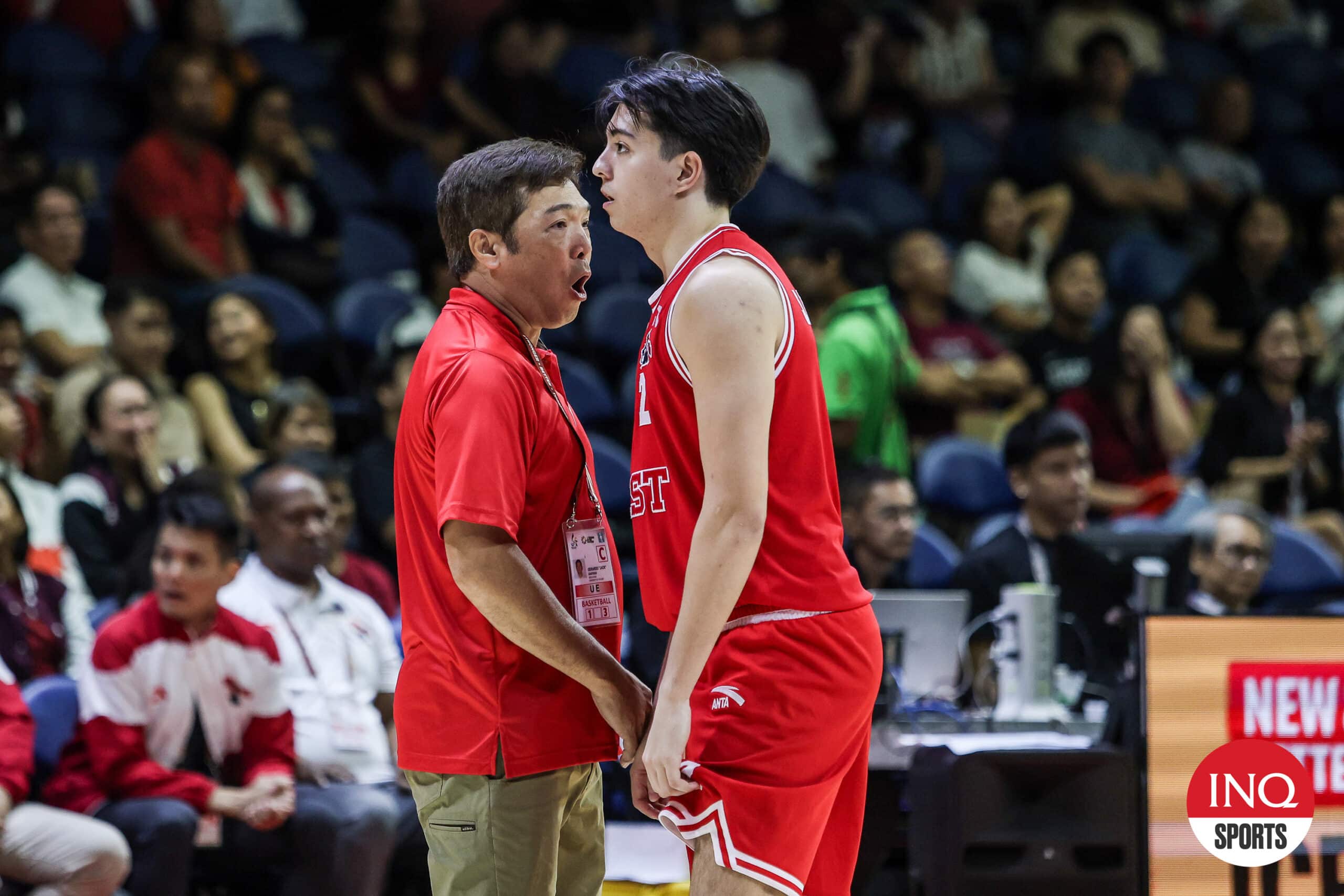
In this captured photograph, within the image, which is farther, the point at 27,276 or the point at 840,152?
the point at 840,152

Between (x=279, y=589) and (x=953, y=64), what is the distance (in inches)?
263

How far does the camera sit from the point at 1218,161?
10172 millimetres

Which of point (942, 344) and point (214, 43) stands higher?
point (214, 43)

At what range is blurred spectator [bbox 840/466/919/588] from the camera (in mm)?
5520

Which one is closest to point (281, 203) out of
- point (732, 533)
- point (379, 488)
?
point (379, 488)

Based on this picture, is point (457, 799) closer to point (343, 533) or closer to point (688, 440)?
point (688, 440)

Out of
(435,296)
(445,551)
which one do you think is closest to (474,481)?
(445,551)

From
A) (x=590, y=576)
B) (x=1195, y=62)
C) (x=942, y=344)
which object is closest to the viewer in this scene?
(x=590, y=576)

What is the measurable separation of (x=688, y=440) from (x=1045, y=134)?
26.9ft

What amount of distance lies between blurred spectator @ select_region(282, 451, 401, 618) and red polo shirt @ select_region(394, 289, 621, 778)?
2894 mm

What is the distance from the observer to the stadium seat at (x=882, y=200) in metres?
9.12

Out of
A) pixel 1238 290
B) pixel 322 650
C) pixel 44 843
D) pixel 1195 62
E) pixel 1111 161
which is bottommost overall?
pixel 44 843

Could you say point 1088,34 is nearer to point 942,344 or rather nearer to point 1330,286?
point 1330,286

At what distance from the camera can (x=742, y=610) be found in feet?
7.68
